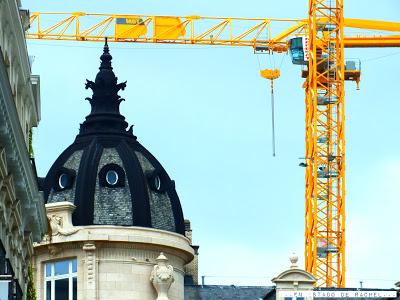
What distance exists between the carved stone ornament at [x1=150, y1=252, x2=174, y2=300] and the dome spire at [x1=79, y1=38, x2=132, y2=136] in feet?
24.2

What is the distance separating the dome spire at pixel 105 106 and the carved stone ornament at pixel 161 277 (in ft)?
24.2

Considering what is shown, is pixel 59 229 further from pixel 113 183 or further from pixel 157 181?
pixel 157 181

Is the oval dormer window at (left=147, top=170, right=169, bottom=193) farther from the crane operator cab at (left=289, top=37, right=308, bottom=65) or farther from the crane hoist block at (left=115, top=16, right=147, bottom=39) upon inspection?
the crane hoist block at (left=115, top=16, right=147, bottom=39)


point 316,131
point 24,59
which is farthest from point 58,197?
point 316,131

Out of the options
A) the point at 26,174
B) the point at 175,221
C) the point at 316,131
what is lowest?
the point at 26,174

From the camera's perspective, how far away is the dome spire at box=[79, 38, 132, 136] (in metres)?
109

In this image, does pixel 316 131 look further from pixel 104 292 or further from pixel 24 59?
pixel 24 59

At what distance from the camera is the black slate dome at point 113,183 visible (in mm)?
104500

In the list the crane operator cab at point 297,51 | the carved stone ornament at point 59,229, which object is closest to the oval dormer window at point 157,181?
the carved stone ornament at point 59,229

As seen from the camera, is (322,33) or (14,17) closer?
(14,17)

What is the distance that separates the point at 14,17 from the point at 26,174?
204 inches

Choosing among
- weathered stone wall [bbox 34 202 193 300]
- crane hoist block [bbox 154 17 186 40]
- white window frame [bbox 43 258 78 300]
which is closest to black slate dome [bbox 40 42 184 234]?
weathered stone wall [bbox 34 202 193 300]

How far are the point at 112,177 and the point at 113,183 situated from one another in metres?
0.31

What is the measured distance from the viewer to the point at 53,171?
106m
